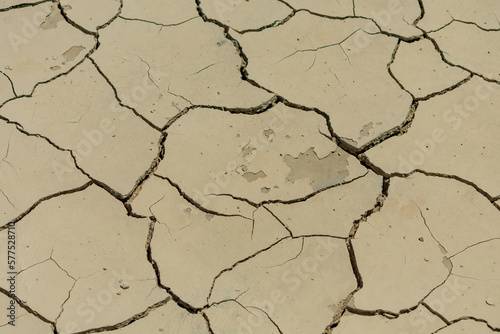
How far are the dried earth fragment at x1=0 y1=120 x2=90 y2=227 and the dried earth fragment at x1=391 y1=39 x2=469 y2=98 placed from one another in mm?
1690

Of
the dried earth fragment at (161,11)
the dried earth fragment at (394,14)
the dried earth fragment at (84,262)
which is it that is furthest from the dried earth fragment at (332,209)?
the dried earth fragment at (161,11)

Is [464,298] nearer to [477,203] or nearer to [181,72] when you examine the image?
[477,203]

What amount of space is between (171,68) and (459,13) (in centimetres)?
166

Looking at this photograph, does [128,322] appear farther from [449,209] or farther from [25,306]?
[449,209]

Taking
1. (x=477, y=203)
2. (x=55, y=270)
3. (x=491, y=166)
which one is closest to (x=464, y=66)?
(x=491, y=166)

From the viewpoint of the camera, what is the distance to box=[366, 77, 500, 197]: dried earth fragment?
8.06ft

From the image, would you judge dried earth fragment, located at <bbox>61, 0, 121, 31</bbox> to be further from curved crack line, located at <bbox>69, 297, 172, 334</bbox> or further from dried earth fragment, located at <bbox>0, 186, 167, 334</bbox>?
curved crack line, located at <bbox>69, 297, 172, 334</bbox>

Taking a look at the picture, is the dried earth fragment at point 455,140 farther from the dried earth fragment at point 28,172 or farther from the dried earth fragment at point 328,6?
the dried earth fragment at point 28,172

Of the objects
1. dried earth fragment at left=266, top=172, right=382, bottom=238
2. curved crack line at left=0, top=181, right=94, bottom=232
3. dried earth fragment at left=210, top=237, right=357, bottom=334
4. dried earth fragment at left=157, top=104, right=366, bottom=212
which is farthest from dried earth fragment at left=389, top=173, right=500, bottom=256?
curved crack line at left=0, top=181, right=94, bottom=232

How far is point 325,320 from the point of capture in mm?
2117

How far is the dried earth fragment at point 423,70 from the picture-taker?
269 centimetres

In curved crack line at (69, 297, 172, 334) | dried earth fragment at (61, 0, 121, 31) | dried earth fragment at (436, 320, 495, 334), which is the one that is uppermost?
dried earth fragment at (61, 0, 121, 31)

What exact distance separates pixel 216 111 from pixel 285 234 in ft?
2.42

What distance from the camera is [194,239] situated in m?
2.28
